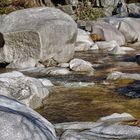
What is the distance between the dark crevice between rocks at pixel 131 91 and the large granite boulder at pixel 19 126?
3387 millimetres

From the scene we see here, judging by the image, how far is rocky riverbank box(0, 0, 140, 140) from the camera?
486 cm

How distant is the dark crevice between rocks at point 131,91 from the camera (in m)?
7.81

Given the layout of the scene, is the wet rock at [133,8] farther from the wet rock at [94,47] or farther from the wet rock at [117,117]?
the wet rock at [117,117]

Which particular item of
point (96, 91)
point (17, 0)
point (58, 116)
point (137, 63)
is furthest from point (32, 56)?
point (17, 0)

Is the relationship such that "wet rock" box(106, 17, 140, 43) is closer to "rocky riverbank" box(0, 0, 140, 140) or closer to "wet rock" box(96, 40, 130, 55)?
"rocky riverbank" box(0, 0, 140, 140)

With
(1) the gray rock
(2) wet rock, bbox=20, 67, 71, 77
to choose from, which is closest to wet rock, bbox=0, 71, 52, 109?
(2) wet rock, bbox=20, 67, 71, 77

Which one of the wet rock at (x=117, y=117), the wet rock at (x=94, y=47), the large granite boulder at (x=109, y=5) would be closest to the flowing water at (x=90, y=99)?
the wet rock at (x=117, y=117)

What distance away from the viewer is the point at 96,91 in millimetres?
8172

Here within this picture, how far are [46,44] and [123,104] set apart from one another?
4347 mm

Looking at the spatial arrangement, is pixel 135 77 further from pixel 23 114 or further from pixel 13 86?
pixel 23 114

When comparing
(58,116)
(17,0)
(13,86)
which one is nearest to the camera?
(58,116)

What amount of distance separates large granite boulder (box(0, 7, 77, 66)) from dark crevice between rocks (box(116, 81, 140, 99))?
125 inches

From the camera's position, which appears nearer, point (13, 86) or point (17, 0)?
point (13, 86)

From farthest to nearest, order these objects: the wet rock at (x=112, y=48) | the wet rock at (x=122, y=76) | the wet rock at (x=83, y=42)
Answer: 1. the wet rock at (x=83, y=42)
2. the wet rock at (x=112, y=48)
3. the wet rock at (x=122, y=76)
